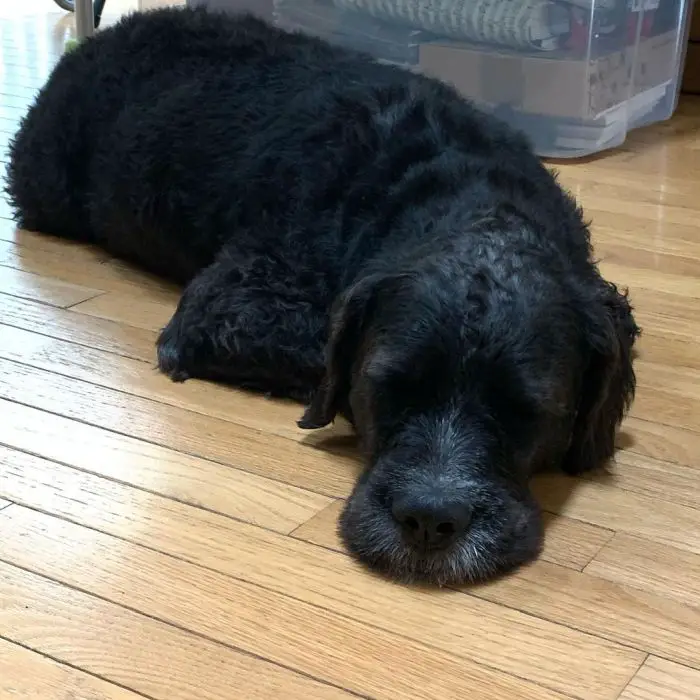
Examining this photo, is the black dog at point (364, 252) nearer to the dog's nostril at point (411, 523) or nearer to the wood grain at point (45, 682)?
the dog's nostril at point (411, 523)

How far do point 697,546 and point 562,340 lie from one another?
1.52 ft

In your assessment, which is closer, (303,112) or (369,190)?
(369,190)

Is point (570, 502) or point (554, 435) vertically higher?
point (554, 435)

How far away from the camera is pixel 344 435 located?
243cm

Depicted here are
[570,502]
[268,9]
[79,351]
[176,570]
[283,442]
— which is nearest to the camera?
[176,570]

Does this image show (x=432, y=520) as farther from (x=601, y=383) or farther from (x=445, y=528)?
(x=601, y=383)

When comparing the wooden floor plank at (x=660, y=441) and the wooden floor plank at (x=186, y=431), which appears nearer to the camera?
the wooden floor plank at (x=186, y=431)

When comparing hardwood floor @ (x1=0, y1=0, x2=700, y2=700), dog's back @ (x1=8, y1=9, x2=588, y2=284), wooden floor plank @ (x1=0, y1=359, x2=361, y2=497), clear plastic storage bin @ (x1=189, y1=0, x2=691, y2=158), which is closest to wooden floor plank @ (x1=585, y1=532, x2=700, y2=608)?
hardwood floor @ (x1=0, y1=0, x2=700, y2=700)

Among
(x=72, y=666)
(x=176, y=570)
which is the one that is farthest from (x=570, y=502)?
(x=72, y=666)

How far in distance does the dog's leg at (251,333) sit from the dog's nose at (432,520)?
29.5 inches

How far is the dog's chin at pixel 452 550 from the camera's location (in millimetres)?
1867

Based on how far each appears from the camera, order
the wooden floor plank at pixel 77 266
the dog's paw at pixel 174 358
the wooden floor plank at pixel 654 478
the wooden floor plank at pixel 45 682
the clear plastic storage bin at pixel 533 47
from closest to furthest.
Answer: the wooden floor plank at pixel 45 682, the wooden floor plank at pixel 654 478, the dog's paw at pixel 174 358, the wooden floor plank at pixel 77 266, the clear plastic storage bin at pixel 533 47

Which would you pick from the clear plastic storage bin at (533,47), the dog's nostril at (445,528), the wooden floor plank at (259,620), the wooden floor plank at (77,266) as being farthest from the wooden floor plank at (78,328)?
the clear plastic storage bin at (533,47)

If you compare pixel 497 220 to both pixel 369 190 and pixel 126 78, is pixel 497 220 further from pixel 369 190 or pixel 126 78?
pixel 126 78
